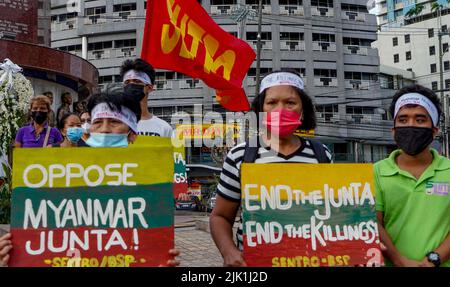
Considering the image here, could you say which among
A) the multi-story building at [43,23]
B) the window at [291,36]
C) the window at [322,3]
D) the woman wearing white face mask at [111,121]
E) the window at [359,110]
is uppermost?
the window at [322,3]

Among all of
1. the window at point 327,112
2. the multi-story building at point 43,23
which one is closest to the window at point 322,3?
the window at point 327,112

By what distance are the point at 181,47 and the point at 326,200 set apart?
3.47 metres

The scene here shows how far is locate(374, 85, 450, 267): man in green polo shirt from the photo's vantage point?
2.38m

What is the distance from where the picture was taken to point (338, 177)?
2371 mm

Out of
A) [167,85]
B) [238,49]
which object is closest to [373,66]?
[167,85]

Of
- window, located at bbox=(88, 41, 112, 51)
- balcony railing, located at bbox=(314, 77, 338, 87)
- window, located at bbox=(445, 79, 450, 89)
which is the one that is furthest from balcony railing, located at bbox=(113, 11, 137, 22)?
window, located at bbox=(445, 79, 450, 89)

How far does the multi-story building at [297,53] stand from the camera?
39344 mm

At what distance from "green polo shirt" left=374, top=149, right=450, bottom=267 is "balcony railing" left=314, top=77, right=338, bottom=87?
38.6 m

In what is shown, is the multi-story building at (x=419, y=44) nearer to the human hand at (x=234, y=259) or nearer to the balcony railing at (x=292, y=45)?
the balcony railing at (x=292, y=45)

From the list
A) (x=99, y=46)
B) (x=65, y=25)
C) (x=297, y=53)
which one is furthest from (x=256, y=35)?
(x=65, y=25)

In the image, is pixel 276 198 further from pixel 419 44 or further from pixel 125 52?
pixel 419 44

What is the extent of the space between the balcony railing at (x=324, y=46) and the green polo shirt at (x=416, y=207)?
130 feet

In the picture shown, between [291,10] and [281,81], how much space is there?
40835 mm

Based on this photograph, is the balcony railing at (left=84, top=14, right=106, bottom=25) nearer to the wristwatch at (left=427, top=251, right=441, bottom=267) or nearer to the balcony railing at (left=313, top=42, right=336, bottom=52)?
the balcony railing at (left=313, top=42, right=336, bottom=52)
